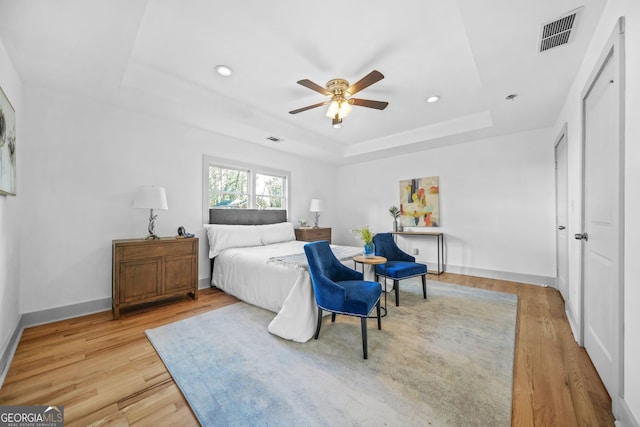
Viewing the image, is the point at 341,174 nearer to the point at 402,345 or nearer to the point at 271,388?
the point at 402,345

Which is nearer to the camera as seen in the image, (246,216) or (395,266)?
(395,266)

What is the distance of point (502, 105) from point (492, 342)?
2.89 meters

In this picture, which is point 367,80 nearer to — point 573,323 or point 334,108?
point 334,108

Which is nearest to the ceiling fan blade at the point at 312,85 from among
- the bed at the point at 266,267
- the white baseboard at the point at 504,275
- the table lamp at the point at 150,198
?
the bed at the point at 266,267

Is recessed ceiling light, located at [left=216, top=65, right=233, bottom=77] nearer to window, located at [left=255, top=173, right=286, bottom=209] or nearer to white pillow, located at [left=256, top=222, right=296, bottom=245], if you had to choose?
window, located at [left=255, top=173, right=286, bottom=209]

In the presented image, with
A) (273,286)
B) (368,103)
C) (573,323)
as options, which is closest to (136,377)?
(273,286)

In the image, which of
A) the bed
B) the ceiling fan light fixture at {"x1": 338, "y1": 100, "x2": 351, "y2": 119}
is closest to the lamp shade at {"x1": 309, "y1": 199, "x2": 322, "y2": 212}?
the bed

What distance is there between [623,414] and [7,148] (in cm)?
449

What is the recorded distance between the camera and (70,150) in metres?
2.91

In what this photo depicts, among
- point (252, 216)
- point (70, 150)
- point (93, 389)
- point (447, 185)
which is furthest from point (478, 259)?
point (70, 150)

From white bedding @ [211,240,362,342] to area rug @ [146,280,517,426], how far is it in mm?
138

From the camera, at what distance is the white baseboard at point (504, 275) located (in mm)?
4023

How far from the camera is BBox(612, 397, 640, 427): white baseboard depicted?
1.25m

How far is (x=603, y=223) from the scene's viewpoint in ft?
5.84
